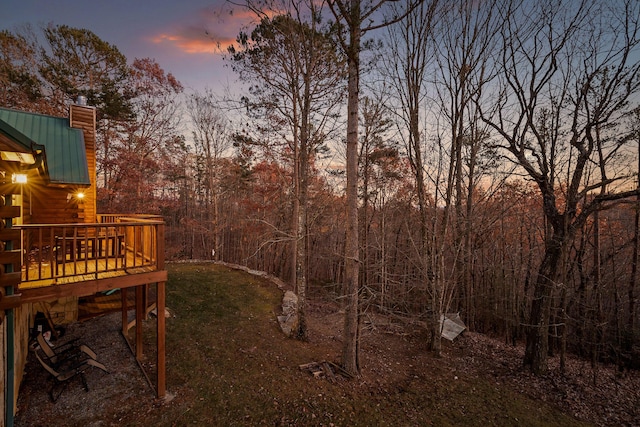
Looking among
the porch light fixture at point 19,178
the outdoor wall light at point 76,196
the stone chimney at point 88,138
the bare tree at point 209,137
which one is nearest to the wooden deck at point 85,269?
the porch light fixture at point 19,178

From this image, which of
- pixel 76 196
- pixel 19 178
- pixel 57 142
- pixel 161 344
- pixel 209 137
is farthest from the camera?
pixel 209 137

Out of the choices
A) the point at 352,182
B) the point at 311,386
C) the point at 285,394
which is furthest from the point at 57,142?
the point at 311,386

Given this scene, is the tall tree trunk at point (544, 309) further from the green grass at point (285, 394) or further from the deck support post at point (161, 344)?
the deck support post at point (161, 344)

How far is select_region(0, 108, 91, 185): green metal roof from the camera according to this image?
6.36 m

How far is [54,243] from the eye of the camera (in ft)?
17.4

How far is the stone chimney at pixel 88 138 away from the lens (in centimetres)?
770

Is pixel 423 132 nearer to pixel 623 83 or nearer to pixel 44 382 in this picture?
pixel 623 83

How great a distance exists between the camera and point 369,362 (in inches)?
265

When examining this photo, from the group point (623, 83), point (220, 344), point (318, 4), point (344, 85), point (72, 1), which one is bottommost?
point (220, 344)

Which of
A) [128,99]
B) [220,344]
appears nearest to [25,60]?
[128,99]

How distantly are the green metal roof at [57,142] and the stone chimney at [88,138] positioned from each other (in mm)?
254

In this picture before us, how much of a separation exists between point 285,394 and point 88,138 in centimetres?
917

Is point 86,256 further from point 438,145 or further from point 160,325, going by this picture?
point 438,145

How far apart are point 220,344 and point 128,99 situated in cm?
1395
